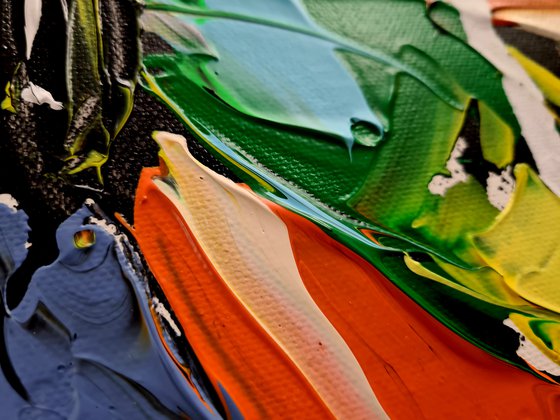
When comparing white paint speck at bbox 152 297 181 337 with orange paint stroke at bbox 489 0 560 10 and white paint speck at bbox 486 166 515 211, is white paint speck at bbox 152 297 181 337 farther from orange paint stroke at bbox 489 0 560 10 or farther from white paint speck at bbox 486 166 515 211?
orange paint stroke at bbox 489 0 560 10

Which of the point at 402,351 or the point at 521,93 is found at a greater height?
the point at 521,93

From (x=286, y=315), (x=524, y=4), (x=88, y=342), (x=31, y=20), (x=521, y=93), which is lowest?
(x=88, y=342)

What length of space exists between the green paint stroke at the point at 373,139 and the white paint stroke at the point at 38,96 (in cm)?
11

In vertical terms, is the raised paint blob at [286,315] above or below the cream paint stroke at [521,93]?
below

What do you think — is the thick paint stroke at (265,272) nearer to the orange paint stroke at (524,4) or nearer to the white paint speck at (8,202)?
the white paint speck at (8,202)

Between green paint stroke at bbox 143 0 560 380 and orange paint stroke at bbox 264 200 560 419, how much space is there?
17 millimetres

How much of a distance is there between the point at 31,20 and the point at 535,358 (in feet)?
2.54

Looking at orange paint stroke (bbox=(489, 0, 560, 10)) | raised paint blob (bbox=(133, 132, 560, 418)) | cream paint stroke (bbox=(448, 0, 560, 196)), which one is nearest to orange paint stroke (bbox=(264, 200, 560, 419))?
raised paint blob (bbox=(133, 132, 560, 418))

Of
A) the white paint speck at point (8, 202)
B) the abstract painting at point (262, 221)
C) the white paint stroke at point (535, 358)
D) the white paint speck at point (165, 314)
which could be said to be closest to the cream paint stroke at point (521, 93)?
the abstract painting at point (262, 221)

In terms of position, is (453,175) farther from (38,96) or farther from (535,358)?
(38,96)

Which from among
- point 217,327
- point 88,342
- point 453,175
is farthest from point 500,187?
point 88,342

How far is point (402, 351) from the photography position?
0.58 m

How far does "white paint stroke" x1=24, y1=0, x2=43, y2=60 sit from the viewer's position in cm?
57

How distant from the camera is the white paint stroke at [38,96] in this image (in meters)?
0.56
